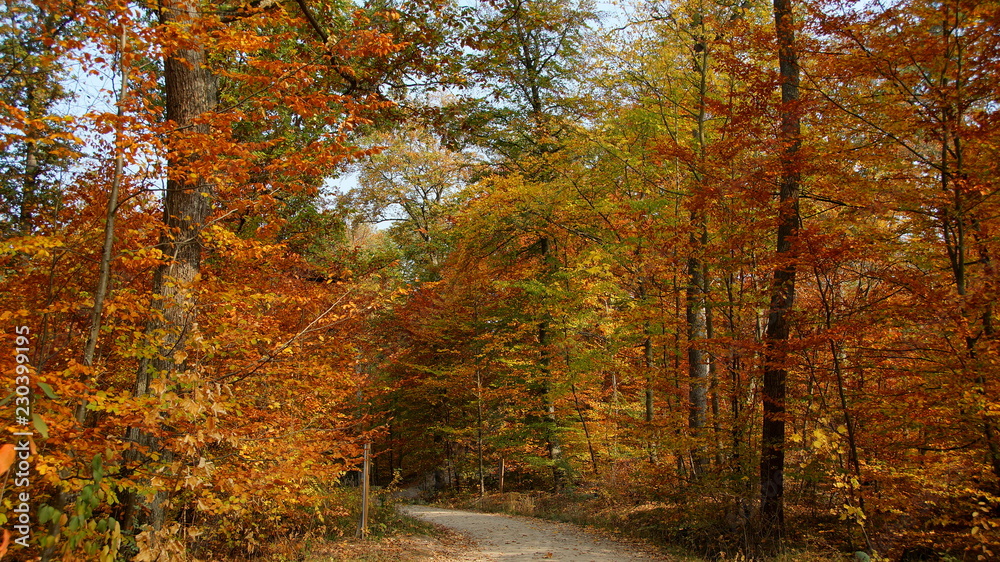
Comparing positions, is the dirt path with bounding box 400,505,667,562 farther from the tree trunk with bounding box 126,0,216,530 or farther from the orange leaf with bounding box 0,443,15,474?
the orange leaf with bounding box 0,443,15,474

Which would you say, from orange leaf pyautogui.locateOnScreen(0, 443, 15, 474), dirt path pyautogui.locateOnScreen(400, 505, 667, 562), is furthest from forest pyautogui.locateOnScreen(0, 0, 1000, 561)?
dirt path pyautogui.locateOnScreen(400, 505, 667, 562)

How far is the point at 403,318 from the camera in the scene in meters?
18.3

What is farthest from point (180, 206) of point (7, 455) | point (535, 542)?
point (535, 542)

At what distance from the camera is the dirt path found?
26.3 ft

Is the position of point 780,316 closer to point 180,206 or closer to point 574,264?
point 574,264

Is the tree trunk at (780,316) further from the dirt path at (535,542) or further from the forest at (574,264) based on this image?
the dirt path at (535,542)

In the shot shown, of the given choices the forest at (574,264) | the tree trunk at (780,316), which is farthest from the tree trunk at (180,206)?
the tree trunk at (780,316)

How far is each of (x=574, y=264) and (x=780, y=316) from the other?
6765 millimetres

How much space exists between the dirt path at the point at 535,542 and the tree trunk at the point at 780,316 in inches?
70.5

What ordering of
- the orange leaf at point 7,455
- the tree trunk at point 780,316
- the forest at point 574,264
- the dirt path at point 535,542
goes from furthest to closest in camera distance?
the dirt path at point 535,542
the tree trunk at point 780,316
the forest at point 574,264
the orange leaf at point 7,455

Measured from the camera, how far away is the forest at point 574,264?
3893 millimetres

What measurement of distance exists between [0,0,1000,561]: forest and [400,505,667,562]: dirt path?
93 centimetres

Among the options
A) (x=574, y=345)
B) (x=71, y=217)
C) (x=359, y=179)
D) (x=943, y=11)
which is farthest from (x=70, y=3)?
(x=359, y=179)

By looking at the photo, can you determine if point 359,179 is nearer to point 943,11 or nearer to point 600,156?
point 600,156
